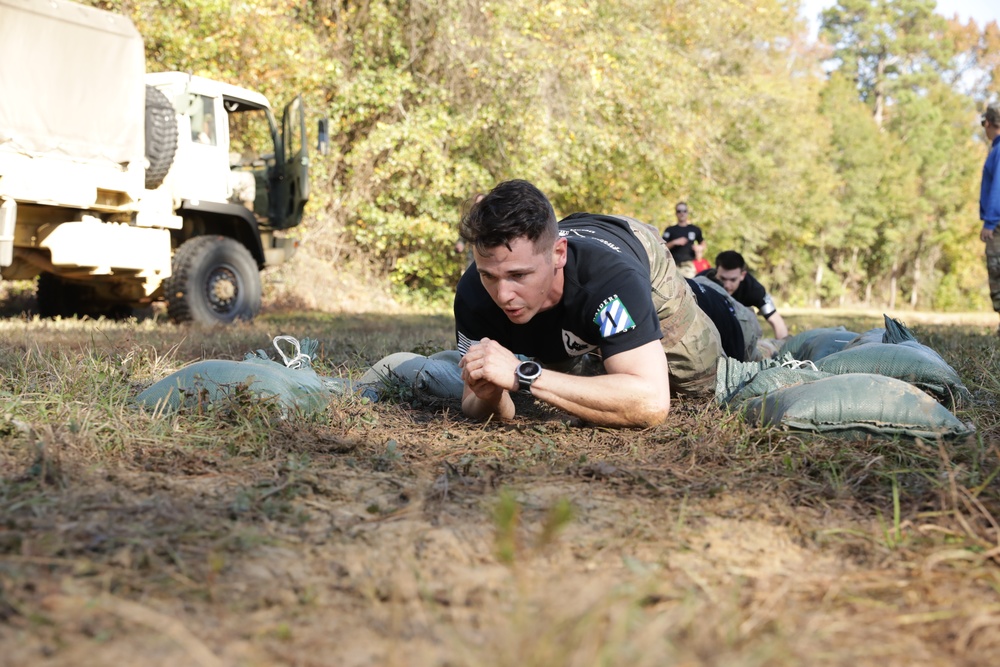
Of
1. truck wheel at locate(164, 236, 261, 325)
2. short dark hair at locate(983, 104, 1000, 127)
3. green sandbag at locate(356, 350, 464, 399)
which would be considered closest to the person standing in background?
short dark hair at locate(983, 104, 1000, 127)

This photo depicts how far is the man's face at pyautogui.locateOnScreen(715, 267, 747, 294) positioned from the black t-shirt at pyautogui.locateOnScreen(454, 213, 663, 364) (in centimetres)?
308

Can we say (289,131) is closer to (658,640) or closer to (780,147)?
(658,640)

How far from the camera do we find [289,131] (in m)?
9.78

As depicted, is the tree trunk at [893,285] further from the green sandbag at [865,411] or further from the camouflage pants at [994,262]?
the green sandbag at [865,411]

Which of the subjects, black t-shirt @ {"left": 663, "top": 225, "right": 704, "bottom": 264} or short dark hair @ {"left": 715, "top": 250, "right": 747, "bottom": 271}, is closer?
short dark hair @ {"left": 715, "top": 250, "right": 747, "bottom": 271}

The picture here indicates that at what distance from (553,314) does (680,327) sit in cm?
71

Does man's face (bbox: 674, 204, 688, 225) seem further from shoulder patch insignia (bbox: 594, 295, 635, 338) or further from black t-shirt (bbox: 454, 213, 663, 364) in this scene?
shoulder patch insignia (bbox: 594, 295, 635, 338)

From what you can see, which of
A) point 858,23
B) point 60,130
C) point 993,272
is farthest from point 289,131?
point 858,23

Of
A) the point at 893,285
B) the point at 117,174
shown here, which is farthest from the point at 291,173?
the point at 893,285

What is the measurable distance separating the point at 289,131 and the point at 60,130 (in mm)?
2901

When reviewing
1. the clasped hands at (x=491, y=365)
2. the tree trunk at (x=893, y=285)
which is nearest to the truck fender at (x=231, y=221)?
the clasped hands at (x=491, y=365)

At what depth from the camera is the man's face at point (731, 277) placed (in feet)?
20.9

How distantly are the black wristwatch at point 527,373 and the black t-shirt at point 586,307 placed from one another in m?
0.25

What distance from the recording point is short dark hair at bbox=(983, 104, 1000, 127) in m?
7.23
